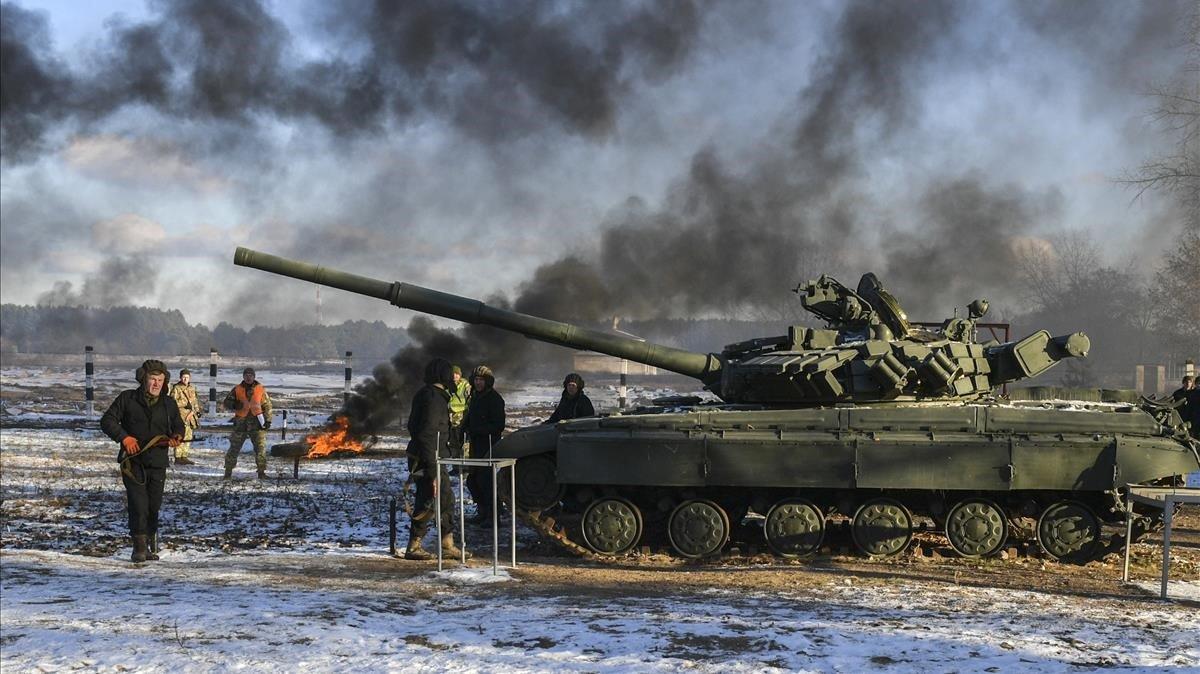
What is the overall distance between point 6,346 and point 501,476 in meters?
79.8

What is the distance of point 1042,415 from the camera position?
404 inches

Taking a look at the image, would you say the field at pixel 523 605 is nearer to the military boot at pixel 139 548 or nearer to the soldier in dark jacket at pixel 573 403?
the military boot at pixel 139 548

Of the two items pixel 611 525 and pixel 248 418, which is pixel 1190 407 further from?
pixel 248 418

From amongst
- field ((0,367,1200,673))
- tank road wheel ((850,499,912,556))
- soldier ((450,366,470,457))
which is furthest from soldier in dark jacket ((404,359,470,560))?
tank road wheel ((850,499,912,556))

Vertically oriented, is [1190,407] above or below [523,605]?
above

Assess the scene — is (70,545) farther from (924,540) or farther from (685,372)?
(924,540)

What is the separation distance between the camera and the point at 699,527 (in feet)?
35.3

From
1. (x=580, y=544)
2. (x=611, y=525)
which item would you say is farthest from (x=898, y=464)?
(x=580, y=544)

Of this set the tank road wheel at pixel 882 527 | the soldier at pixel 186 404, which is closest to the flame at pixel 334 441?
the soldier at pixel 186 404

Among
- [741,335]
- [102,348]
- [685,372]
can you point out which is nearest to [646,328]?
[685,372]

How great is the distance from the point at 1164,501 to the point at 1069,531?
5.21 ft

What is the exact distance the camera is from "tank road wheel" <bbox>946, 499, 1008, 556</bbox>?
10.4m

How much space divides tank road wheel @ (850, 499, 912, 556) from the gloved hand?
21.5 feet

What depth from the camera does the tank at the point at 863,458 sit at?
10188 millimetres
